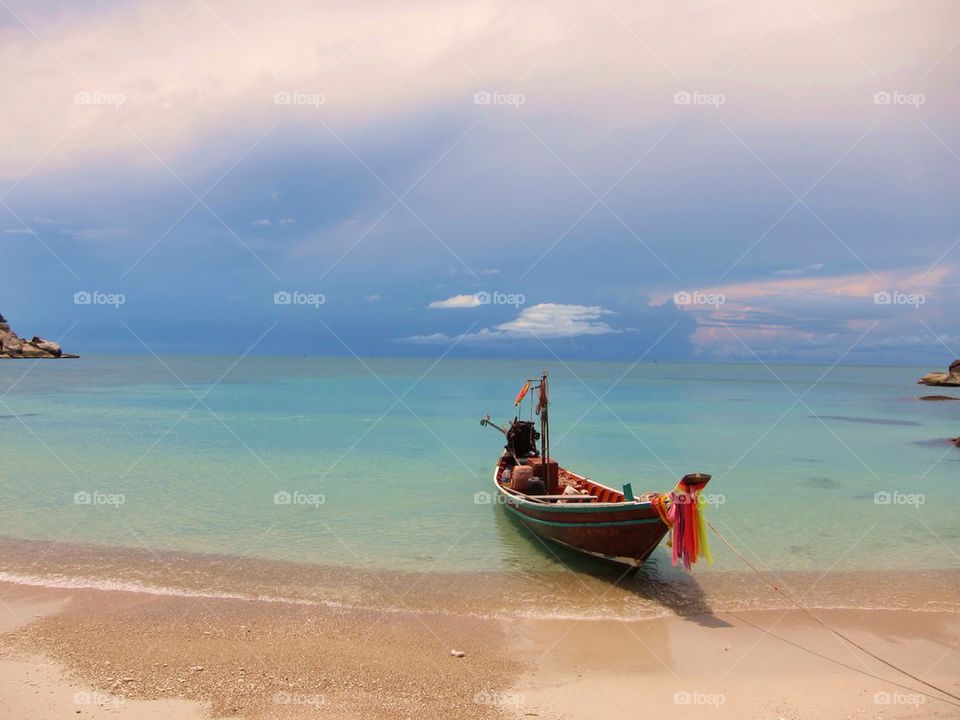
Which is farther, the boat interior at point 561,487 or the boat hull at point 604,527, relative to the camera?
the boat interior at point 561,487

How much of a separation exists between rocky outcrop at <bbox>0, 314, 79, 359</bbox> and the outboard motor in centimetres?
14894

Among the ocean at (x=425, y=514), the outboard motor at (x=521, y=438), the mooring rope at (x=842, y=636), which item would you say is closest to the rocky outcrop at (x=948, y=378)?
the ocean at (x=425, y=514)

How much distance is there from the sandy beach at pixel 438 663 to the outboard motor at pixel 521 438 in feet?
30.5

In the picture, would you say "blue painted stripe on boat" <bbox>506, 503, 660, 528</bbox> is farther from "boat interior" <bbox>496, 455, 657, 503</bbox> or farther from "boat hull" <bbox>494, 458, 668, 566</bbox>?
"boat interior" <bbox>496, 455, 657, 503</bbox>

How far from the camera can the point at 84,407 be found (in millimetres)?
47125

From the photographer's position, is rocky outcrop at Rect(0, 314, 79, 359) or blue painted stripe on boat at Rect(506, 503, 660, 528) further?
rocky outcrop at Rect(0, 314, 79, 359)

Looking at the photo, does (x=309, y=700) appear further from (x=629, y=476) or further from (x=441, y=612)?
(x=629, y=476)

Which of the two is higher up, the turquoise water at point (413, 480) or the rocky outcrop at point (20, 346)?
the rocky outcrop at point (20, 346)

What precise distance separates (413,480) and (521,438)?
5331 mm

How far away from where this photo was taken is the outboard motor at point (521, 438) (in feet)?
63.8

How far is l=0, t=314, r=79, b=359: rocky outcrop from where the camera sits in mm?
129250

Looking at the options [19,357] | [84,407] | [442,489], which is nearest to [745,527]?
[442,489]

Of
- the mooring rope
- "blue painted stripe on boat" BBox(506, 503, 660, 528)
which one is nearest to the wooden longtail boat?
"blue painted stripe on boat" BBox(506, 503, 660, 528)

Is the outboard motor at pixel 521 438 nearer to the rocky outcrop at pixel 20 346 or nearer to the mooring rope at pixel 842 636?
the mooring rope at pixel 842 636
